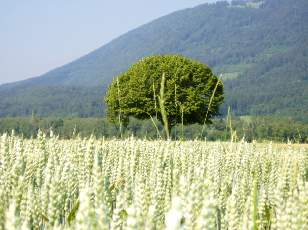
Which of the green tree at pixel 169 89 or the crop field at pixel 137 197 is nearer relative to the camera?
the crop field at pixel 137 197

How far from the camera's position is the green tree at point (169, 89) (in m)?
54.9

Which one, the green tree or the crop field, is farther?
the green tree

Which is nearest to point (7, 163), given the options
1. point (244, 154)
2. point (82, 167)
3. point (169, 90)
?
point (82, 167)

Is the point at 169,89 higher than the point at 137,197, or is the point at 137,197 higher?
the point at 169,89

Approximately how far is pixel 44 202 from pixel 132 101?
55.4 meters

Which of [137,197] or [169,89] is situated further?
[169,89]

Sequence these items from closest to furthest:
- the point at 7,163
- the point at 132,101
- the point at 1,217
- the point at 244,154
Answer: the point at 1,217 < the point at 7,163 < the point at 244,154 < the point at 132,101

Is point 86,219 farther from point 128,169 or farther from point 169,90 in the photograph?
point 169,90

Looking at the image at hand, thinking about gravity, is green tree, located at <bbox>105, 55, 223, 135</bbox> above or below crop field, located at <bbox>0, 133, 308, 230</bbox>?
above

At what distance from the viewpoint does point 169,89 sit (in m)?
56.4

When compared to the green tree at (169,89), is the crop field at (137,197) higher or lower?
lower

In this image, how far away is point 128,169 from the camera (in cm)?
472

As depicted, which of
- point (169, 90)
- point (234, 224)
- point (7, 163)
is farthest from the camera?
point (169, 90)

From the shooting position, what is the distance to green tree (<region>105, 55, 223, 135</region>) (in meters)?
54.9
